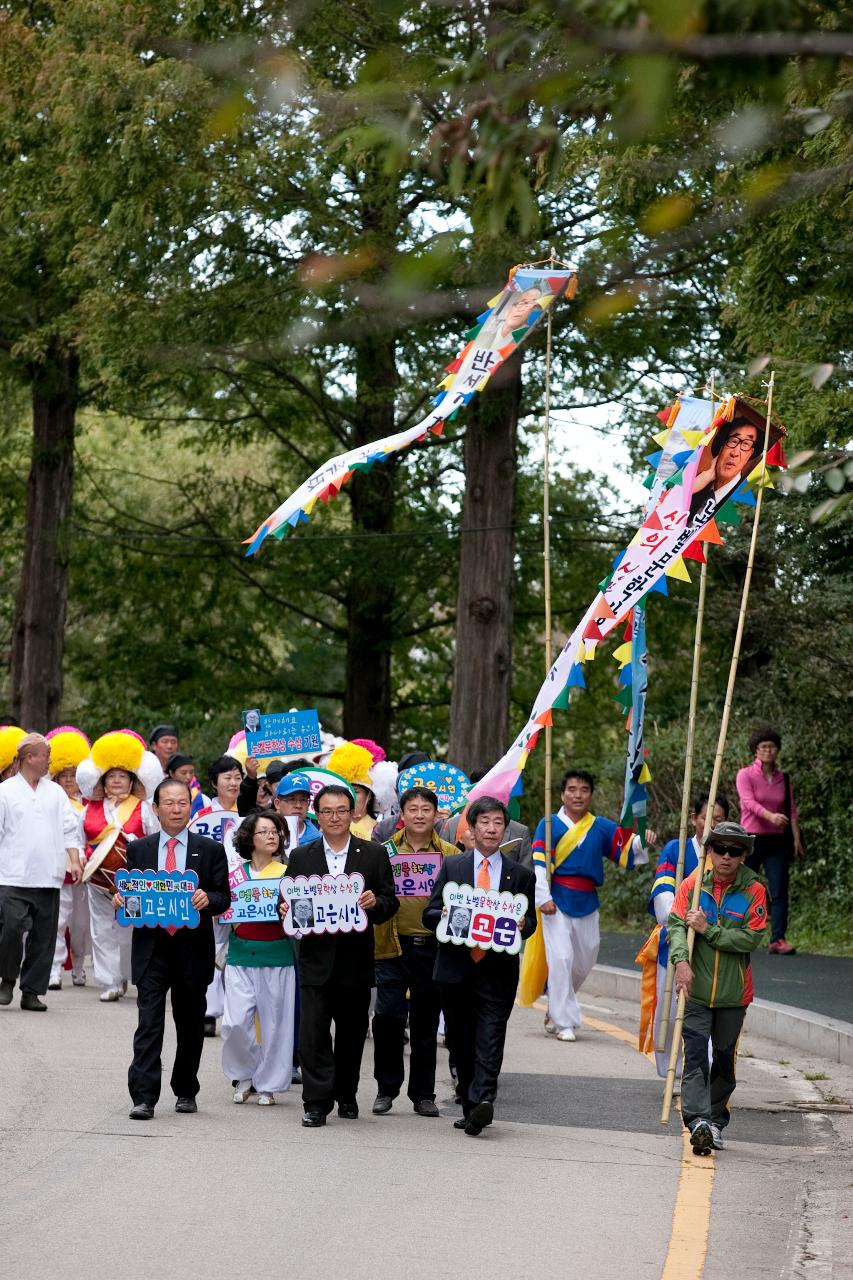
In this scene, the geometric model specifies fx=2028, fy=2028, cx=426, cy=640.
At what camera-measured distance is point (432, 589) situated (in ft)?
85.5

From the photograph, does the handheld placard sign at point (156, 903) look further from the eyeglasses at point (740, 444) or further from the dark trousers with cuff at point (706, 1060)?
the eyeglasses at point (740, 444)

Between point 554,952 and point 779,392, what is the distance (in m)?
4.20

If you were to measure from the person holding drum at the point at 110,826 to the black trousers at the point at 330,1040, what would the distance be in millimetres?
4928

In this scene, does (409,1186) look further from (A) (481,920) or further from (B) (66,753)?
(B) (66,753)

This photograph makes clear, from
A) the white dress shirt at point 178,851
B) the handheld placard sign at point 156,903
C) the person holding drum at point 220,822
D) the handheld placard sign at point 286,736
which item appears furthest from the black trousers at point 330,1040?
the handheld placard sign at point 286,736

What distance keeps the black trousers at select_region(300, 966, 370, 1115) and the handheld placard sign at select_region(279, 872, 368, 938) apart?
0.77ft

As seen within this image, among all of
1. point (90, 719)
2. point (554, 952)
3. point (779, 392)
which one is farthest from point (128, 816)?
point (90, 719)

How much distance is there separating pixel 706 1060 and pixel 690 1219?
1510 mm

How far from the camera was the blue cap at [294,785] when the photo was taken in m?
11.1

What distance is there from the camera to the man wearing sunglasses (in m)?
9.14

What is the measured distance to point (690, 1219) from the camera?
25.1 feet

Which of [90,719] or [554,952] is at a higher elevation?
[90,719]

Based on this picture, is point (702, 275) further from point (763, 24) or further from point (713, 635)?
point (763, 24)

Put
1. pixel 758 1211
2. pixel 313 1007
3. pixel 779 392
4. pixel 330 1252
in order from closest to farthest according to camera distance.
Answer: pixel 330 1252 → pixel 758 1211 → pixel 313 1007 → pixel 779 392
